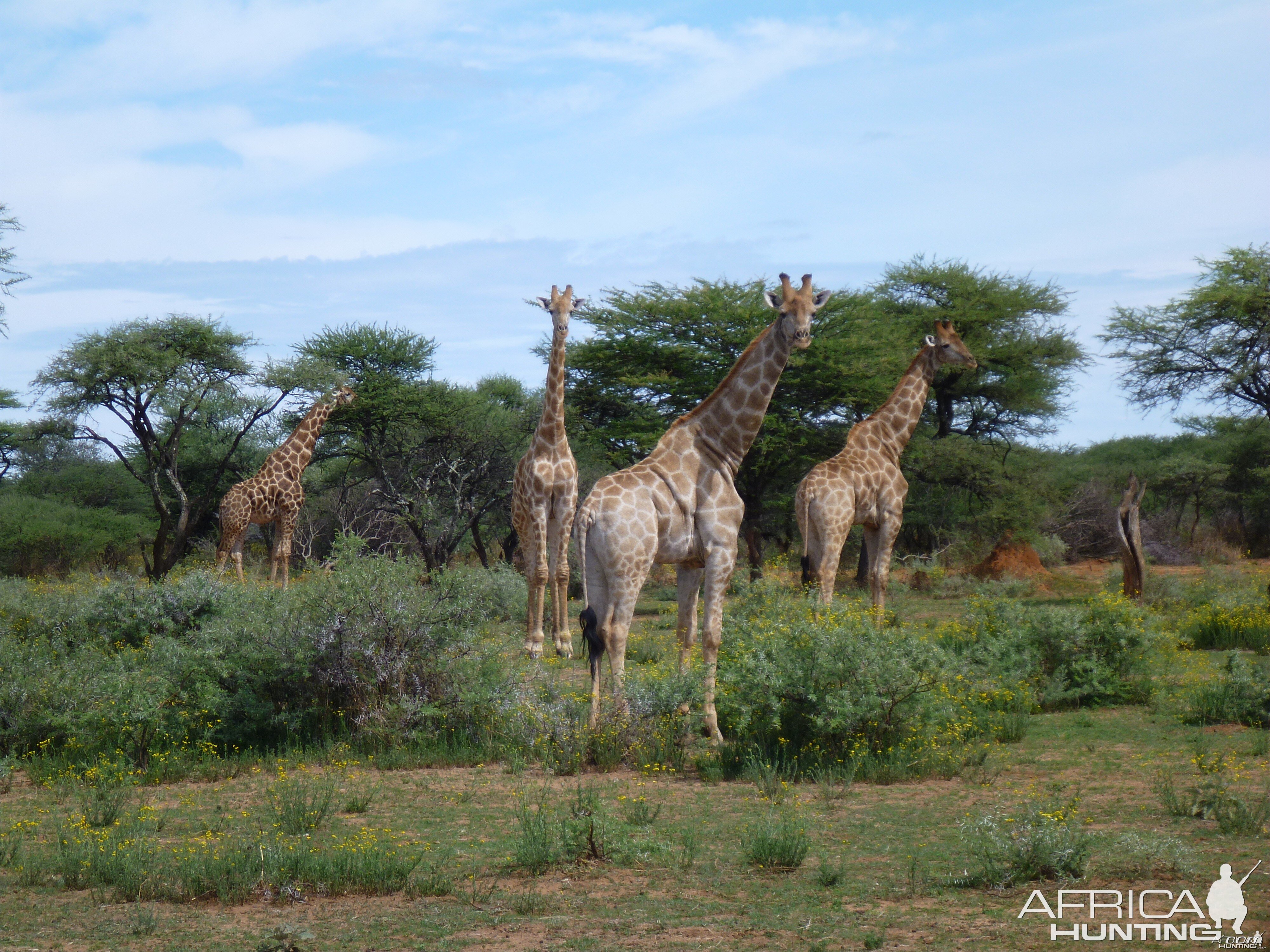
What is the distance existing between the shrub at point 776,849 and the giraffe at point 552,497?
819 centimetres

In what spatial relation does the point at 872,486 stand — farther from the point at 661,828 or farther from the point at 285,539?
the point at 285,539

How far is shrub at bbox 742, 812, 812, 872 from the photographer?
606cm

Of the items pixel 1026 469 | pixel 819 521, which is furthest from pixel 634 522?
pixel 1026 469

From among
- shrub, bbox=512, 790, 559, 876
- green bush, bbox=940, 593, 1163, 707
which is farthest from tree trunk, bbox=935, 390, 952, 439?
shrub, bbox=512, 790, 559, 876

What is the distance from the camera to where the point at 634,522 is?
9.09 meters

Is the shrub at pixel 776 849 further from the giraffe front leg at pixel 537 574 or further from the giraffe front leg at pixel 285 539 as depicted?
the giraffe front leg at pixel 285 539

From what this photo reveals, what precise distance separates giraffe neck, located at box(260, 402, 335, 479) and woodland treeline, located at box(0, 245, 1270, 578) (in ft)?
10.6

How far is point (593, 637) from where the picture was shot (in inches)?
358

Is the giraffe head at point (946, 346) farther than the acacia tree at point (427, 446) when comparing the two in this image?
No

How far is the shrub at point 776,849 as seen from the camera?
606 centimetres

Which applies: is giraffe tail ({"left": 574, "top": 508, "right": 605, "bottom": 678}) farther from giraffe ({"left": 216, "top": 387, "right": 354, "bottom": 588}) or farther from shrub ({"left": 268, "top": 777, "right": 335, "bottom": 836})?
giraffe ({"left": 216, "top": 387, "right": 354, "bottom": 588})

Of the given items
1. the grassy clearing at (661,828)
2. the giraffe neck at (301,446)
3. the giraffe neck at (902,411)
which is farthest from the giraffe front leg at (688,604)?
the giraffe neck at (301,446)

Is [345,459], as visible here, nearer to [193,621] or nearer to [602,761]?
[193,621]

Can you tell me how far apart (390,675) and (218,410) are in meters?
20.0
